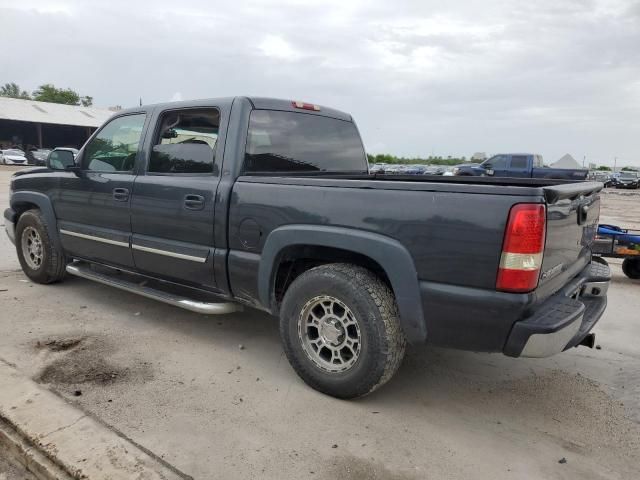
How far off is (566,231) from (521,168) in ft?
75.8

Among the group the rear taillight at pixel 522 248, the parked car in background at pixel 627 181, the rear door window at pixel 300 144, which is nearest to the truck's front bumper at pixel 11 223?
the rear door window at pixel 300 144

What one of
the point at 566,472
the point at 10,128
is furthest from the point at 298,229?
the point at 10,128

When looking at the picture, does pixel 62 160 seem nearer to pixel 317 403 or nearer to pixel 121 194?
pixel 121 194

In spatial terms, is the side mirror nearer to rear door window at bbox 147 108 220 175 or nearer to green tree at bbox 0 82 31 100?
rear door window at bbox 147 108 220 175

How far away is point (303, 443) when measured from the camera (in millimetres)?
2660

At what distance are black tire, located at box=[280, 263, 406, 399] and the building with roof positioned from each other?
44.9 m

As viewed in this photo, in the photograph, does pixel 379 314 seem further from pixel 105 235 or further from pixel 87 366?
pixel 105 235

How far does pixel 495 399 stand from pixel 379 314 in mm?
1077

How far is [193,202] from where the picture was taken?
3.61 metres

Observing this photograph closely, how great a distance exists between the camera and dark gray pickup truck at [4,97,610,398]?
2502 millimetres

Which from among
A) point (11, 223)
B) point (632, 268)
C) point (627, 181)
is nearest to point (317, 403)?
point (11, 223)

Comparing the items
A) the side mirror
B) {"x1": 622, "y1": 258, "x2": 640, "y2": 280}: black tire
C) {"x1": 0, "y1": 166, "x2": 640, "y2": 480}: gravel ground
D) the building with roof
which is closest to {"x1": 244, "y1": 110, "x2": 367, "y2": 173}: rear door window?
{"x1": 0, "y1": 166, "x2": 640, "y2": 480}: gravel ground

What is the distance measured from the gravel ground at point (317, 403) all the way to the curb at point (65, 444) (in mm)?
109

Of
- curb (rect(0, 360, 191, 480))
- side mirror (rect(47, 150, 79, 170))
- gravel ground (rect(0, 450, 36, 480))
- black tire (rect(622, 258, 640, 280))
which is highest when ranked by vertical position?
side mirror (rect(47, 150, 79, 170))
